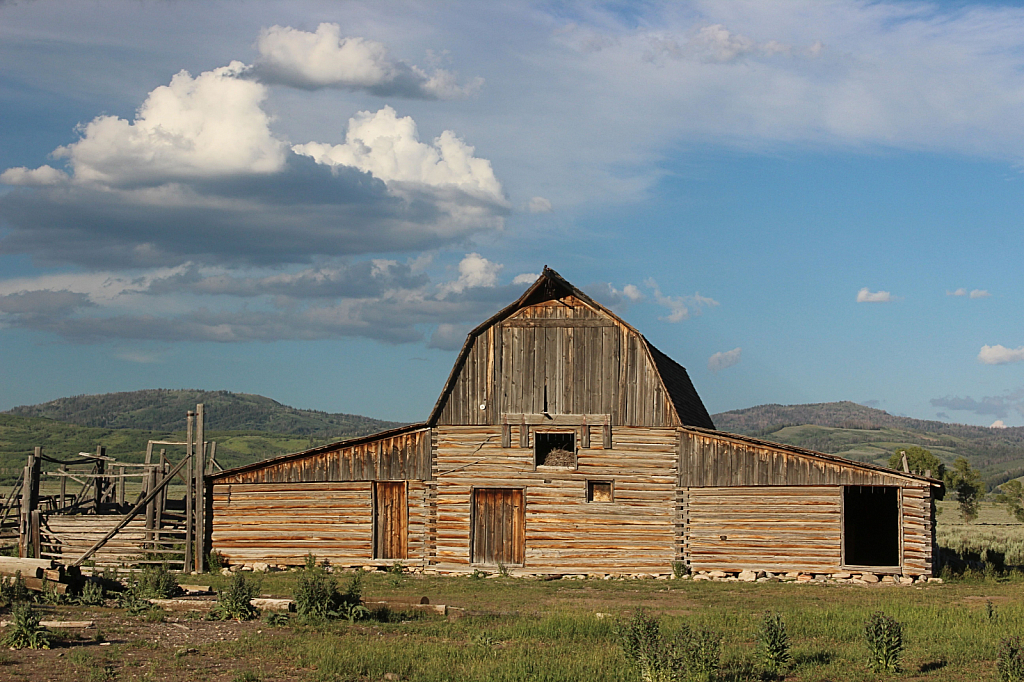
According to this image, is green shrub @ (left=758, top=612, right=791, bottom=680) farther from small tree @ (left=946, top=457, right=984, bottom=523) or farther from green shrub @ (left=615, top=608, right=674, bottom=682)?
small tree @ (left=946, top=457, right=984, bottom=523)

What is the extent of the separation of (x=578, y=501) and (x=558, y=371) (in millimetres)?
3637

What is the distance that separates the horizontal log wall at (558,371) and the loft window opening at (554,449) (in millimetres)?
1094

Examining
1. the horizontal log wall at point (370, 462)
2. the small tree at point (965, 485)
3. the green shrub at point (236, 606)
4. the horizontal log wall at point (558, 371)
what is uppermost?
the horizontal log wall at point (558, 371)

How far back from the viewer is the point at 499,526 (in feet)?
93.1

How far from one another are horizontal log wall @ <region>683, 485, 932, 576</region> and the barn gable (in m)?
2.68

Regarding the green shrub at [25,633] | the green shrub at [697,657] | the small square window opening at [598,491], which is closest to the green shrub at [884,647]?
the green shrub at [697,657]

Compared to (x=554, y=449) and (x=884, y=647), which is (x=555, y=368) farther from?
(x=884, y=647)

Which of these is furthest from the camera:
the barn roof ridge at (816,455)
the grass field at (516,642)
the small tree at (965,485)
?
the small tree at (965,485)

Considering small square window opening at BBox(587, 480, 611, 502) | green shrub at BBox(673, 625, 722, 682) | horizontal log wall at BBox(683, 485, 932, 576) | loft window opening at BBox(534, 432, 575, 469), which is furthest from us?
loft window opening at BBox(534, 432, 575, 469)

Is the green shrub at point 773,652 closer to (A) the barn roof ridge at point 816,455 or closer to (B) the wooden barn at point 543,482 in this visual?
(A) the barn roof ridge at point 816,455

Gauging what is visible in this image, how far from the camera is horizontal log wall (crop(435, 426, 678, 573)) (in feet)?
91.3

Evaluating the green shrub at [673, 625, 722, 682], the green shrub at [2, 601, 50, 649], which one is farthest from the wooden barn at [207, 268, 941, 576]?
the green shrub at [673, 625, 722, 682]

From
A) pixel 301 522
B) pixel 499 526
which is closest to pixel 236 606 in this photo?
pixel 301 522

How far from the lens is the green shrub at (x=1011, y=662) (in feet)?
43.4
